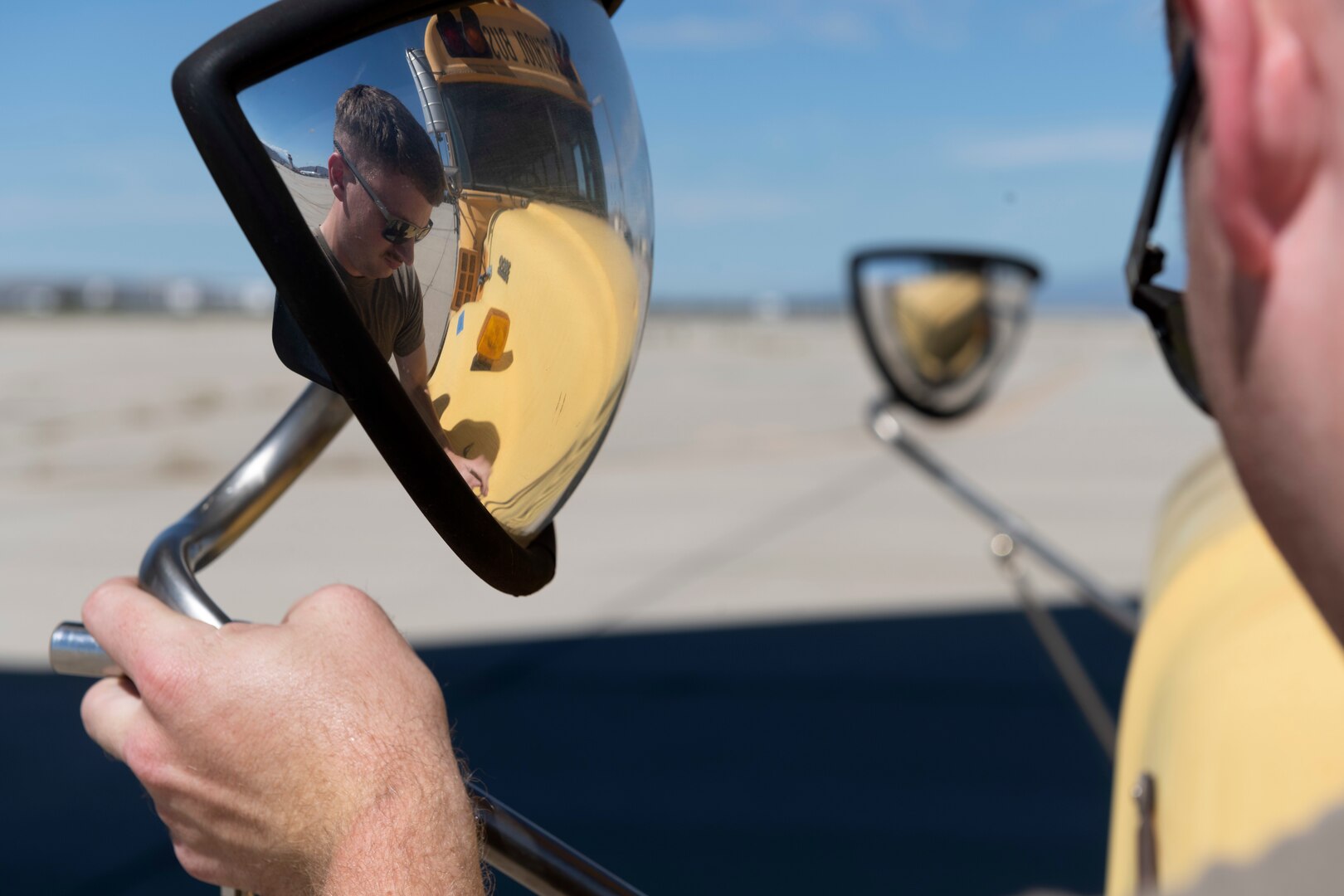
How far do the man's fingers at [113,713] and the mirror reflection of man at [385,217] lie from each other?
15.0 inches

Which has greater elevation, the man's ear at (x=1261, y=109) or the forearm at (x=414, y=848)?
the man's ear at (x=1261, y=109)

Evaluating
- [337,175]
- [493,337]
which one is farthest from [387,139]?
[493,337]

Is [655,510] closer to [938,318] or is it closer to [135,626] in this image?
[938,318]

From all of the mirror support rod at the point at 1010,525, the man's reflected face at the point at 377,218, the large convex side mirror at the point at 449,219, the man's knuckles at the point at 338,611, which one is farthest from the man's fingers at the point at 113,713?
the mirror support rod at the point at 1010,525

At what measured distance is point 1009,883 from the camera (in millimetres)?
3516

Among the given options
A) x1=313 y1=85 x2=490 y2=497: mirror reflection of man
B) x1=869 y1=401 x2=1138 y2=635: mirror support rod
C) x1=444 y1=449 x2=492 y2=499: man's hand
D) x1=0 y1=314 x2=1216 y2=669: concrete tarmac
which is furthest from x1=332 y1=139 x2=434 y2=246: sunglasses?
x1=869 y1=401 x2=1138 y2=635: mirror support rod

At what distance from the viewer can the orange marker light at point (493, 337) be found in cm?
94

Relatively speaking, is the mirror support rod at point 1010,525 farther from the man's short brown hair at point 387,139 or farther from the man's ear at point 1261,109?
the man's ear at point 1261,109

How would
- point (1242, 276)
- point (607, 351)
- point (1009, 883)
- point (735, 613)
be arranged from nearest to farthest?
point (1242, 276)
point (607, 351)
point (1009, 883)
point (735, 613)

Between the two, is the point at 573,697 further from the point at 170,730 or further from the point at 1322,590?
the point at 1322,590

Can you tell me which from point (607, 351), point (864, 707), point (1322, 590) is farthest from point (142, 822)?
point (1322, 590)

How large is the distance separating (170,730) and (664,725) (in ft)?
12.5

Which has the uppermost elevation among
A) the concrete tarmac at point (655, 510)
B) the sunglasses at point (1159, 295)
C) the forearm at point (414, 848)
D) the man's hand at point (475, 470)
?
the sunglasses at point (1159, 295)

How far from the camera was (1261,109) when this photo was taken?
646 millimetres
